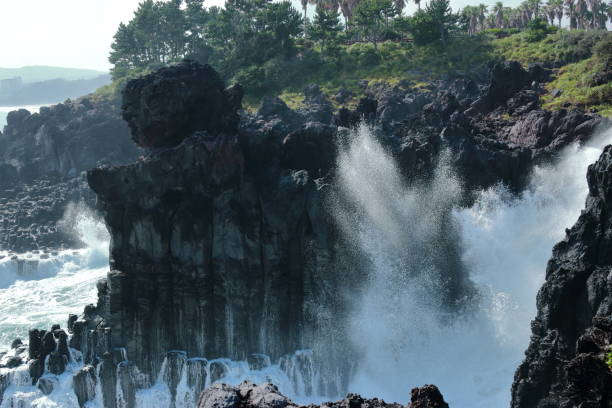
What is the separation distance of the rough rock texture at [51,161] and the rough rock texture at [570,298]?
58.0 m

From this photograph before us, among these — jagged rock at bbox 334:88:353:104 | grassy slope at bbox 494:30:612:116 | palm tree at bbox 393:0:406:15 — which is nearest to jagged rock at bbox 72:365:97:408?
grassy slope at bbox 494:30:612:116

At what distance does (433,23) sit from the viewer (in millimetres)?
99500

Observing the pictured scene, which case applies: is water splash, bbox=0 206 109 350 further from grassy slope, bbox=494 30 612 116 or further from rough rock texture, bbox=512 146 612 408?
grassy slope, bbox=494 30 612 116

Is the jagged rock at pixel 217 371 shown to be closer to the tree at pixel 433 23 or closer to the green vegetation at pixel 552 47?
the green vegetation at pixel 552 47

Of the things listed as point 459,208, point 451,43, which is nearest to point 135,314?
point 459,208

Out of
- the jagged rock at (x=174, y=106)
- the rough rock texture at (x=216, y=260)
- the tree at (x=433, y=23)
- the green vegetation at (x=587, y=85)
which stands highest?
the tree at (x=433, y=23)

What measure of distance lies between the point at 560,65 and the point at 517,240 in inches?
1641

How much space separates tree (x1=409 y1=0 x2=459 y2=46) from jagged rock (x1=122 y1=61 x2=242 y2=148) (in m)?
65.5

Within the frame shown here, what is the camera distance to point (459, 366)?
3609cm

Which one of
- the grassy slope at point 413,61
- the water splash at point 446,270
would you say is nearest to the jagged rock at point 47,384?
the water splash at point 446,270

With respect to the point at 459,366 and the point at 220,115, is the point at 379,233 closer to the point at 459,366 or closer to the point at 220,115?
the point at 459,366

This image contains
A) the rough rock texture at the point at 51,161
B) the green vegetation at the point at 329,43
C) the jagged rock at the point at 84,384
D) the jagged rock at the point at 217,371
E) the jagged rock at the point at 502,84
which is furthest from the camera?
the green vegetation at the point at 329,43

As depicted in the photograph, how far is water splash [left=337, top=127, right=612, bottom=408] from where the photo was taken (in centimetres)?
3603

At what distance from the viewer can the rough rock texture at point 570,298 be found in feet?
82.2
